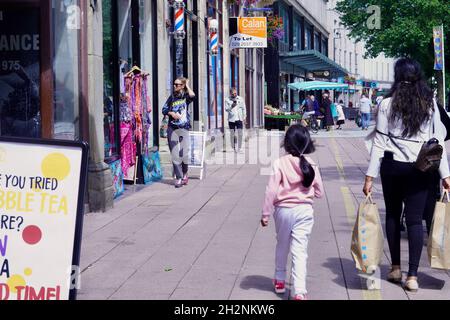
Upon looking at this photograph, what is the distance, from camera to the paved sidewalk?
6.45 meters

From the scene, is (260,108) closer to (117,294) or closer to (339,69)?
(339,69)

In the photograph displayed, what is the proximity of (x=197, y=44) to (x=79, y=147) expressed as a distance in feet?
51.1

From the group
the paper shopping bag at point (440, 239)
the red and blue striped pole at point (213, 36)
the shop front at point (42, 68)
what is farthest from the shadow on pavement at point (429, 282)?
the red and blue striped pole at point (213, 36)

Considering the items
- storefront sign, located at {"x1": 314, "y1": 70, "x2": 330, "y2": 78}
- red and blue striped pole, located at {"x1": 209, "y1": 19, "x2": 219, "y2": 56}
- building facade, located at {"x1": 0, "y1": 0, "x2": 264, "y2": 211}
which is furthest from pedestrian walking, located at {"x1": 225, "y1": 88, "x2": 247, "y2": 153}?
storefront sign, located at {"x1": 314, "y1": 70, "x2": 330, "y2": 78}

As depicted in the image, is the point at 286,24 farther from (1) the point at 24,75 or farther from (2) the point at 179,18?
(1) the point at 24,75

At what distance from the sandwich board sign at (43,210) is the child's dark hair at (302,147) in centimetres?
164

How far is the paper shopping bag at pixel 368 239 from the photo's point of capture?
20.8 ft

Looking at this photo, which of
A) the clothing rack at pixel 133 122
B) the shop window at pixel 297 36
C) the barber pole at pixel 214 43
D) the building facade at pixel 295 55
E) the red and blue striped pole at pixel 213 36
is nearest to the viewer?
the clothing rack at pixel 133 122

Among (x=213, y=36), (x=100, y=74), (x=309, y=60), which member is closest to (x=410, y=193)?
(x=100, y=74)

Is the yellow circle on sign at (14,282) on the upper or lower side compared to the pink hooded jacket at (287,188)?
lower

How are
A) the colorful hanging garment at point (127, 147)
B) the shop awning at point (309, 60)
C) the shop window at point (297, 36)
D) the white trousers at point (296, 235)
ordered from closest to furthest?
the white trousers at point (296, 235) → the colorful hanging garment at point (127, 147) → the shop awning at point (309, 60) → the shop window at point (297, 36)

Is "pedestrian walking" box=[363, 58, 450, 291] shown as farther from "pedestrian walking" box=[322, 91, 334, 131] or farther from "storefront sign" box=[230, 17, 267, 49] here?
"pedestrian walking" box=[322, 91, 334, 131]

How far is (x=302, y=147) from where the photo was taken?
6.09 meters

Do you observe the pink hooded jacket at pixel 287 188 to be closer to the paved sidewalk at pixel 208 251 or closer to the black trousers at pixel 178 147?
the paved sidewalk at pixel 208 251
